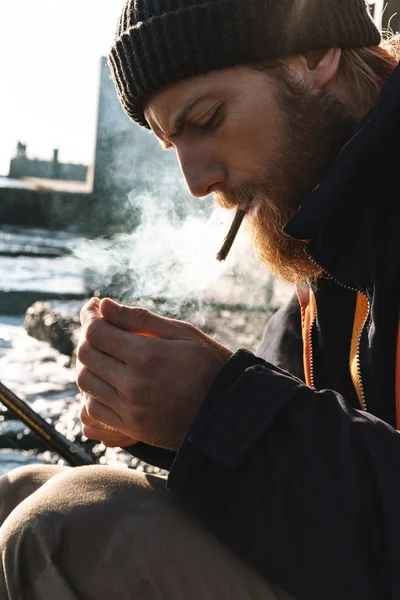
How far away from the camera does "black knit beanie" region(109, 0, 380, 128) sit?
243cm

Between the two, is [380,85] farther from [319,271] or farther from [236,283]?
[236,283]

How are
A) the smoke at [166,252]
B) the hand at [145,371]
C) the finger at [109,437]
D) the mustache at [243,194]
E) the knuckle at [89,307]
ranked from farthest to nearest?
the smoke at [166,252], the mustache at [243,194], the finger at [109,437], the knuckle at [89,307], the hand at [145,371]

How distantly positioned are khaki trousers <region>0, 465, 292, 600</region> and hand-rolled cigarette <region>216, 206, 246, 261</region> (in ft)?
3.39

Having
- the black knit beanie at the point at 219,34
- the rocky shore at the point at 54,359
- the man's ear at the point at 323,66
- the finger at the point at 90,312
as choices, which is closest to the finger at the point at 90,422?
the finger at the point at 90,312

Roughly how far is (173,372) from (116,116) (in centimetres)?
1724

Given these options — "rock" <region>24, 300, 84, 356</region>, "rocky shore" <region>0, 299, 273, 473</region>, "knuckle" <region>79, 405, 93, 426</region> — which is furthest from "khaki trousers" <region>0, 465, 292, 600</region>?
"rock" <region>24, 300, 84, 356</region>

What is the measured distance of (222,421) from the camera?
1.55 m

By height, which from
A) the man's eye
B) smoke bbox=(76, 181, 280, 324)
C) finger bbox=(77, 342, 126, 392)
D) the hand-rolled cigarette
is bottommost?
smoke bbox=(76, 181, 280, 324)

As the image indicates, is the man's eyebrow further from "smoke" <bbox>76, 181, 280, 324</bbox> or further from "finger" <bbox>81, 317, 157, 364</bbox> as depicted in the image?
"smoke" <bbox>76, 181, 280, 324</bbox>

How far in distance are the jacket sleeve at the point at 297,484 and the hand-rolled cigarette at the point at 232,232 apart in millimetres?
890

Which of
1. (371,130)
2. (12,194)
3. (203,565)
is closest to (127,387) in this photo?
(203,565)

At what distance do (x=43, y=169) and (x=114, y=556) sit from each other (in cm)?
5340

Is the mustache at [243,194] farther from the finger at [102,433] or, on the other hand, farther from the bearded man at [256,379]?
the finger at [102,433]

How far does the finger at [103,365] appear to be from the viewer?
1704 millimetres
